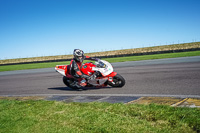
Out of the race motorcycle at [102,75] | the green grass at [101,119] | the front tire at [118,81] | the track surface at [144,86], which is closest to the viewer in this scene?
Answer: the green grass at [101,119]

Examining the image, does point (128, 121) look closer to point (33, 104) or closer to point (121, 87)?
point (33, 104)

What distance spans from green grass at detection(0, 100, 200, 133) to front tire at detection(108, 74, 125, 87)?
9.38 ft

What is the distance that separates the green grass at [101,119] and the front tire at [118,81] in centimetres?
286

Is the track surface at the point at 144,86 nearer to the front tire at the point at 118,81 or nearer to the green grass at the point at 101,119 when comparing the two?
the front tire at the point at 118,81

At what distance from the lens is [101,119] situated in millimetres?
3977

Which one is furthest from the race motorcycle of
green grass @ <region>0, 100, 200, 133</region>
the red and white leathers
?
green grass @ <region>0, 100, 200, 133</region>

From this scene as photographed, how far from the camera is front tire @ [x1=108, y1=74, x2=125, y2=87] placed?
788cm

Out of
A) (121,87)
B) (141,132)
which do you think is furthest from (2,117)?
(121,87)

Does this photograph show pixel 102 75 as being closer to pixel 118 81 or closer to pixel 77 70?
pixel 118 81

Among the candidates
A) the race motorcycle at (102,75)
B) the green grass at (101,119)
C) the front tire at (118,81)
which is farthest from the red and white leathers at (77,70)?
the green grass at (101,119)

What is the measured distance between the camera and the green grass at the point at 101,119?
3428 mm

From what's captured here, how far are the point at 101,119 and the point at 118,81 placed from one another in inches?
160

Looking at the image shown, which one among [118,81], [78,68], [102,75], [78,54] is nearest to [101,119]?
[102,75]

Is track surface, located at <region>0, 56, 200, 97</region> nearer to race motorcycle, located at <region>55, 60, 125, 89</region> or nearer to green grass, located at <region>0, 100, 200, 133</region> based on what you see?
race motorcycle, located at <region>55, 60, 125, 89</region>
